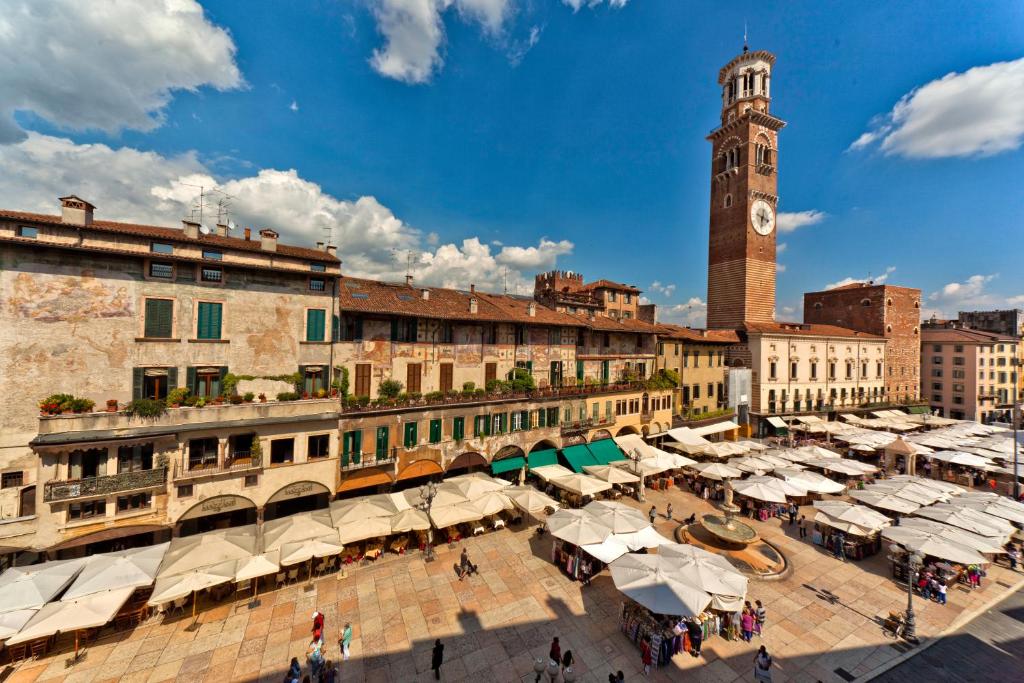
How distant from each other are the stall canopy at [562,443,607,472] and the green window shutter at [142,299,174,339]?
25.3 meters

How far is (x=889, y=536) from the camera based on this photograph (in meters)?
18.2

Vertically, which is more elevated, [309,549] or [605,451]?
[605,451]

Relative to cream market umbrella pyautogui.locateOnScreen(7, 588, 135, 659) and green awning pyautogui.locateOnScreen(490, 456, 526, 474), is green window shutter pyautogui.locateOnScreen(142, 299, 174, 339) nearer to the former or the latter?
cream market umbrella pyautogui.locateOnScreen(7, 588, 135, 659)

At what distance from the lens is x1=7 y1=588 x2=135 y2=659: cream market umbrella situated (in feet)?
38.1

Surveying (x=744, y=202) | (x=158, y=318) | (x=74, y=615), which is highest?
(x=744, y=202)

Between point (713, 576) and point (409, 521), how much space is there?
1341 centimetres

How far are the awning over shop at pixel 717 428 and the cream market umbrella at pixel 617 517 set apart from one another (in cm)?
2147

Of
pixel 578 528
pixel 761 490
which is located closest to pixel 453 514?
pixel 578 528

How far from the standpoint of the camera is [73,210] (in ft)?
53.2

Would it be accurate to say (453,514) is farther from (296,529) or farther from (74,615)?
(74,615)

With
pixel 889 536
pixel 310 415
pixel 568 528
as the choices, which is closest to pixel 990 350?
pixel 889 536

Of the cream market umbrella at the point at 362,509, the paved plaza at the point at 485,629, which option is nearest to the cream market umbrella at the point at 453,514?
the paved plaza at the point at 485,629

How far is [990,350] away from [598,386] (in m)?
76.8

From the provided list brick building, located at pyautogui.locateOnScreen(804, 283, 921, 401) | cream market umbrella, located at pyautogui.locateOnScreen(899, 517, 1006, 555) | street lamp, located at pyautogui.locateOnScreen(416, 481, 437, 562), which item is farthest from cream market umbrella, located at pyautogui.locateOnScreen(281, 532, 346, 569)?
brick building, located at pyautogui.locateOnScreen(804, 283, 921, 401)
